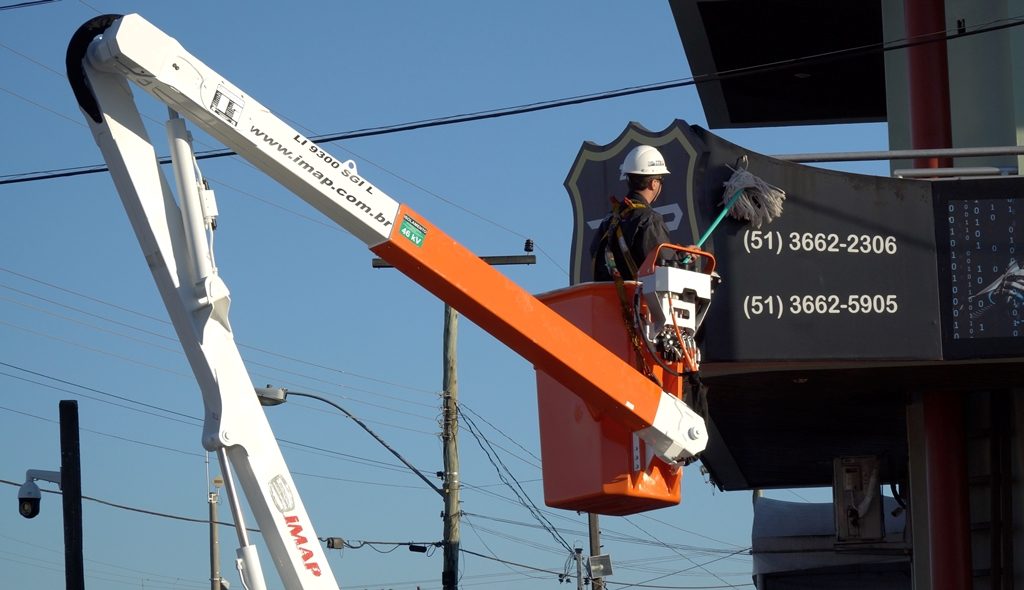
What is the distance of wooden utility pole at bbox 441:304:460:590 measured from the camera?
28.6 meters

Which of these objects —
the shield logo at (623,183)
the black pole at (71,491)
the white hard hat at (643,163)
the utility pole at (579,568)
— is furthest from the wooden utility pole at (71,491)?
the utility pole at (579,568)

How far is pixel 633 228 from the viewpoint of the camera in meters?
9.62

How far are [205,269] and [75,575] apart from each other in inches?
408

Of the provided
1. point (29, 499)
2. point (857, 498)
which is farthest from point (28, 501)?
point (857, 498)

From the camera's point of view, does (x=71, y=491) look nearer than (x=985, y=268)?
No

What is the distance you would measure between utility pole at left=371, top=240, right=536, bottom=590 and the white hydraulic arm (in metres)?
19.1

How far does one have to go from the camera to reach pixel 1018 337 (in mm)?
12430

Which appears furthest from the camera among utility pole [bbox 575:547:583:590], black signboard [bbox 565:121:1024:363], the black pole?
utility pole [bbox 575:547:583:590]

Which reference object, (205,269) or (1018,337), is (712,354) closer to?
(1018,337)

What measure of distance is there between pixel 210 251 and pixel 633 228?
9.31 ft

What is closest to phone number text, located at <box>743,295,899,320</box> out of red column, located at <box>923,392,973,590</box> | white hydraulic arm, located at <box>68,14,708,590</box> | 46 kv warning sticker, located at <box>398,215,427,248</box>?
red column, located at <box>923,392,973,590</box>

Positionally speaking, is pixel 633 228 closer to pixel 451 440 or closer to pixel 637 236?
pixel 637 236

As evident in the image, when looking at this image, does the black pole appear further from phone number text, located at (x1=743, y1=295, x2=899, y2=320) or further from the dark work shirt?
the dark work shirt

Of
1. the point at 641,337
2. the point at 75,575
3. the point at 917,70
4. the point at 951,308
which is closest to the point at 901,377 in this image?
the point at 951,308
